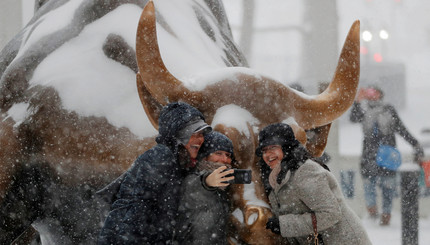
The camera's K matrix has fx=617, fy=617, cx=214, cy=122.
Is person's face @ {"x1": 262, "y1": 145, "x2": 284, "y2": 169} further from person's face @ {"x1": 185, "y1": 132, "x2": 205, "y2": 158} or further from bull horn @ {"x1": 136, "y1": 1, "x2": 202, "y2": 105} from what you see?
bull horn @ {"x1": 136, "y1": 1, "x2": 202, "y2": 105}

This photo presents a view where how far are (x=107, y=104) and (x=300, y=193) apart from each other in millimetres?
1263

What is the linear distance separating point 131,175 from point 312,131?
3.34 feet

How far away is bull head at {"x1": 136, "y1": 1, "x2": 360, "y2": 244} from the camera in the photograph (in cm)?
256

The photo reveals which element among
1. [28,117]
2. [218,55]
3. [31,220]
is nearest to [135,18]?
[218,55]

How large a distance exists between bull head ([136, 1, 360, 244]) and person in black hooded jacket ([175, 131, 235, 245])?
12 centimetres

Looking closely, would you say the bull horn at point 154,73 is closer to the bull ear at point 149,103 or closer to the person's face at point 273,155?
the bull ear at point 149,103

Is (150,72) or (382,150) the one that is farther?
(382,150)

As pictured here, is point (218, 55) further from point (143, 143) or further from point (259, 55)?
point (259, 55)

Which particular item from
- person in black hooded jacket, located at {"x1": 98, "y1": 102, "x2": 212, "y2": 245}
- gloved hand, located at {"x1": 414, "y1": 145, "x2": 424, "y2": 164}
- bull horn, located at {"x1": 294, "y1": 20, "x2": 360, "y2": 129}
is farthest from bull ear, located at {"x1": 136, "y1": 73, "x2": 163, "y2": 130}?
gloved hand, located at {"x1": 414, "y1": 145, "x2": 424, "y2": 164}

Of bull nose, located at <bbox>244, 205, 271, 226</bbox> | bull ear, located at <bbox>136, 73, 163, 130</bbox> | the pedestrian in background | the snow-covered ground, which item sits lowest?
the snow-covered ground

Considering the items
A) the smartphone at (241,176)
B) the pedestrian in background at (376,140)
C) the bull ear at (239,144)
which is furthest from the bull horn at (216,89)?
the pedestrian in background at (376,140)

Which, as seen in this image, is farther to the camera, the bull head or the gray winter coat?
the bull head

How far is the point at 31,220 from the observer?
3.41 meters

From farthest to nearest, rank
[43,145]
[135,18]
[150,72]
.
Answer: [135,18]
[43,145]
[150,72]
